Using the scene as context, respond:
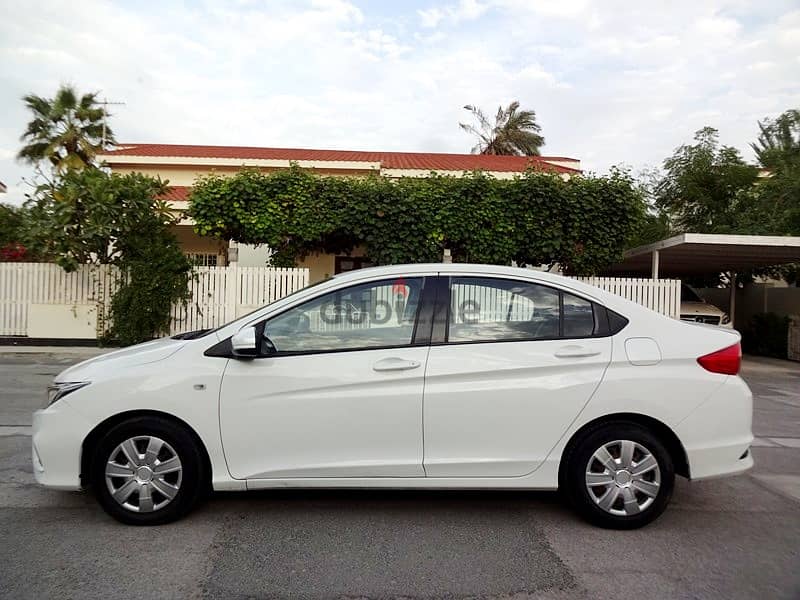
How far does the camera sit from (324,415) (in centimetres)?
373

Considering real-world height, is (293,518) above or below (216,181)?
below

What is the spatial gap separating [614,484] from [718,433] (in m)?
0.79

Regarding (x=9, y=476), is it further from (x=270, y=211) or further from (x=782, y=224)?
(x=782, y=224)

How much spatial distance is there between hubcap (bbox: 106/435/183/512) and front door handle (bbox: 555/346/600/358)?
2.58 m

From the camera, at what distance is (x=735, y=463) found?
389 cm

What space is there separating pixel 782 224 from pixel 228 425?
1658 centimetres

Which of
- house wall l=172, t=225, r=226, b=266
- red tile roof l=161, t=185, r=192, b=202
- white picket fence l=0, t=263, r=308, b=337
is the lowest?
white picket fence l=0, t=263, r=308, b=337

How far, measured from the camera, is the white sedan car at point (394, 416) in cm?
A: 371

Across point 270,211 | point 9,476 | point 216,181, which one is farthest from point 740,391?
point 216,181

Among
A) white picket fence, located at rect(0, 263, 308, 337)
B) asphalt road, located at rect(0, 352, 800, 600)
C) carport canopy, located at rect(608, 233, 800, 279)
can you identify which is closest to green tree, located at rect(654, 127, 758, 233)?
carport canopy, located at rect(608, 233, 800, 279)

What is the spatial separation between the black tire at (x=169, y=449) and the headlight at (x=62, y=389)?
358 mm

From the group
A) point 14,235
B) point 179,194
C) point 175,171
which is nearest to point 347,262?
point 179,194

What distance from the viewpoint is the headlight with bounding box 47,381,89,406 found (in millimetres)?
3738

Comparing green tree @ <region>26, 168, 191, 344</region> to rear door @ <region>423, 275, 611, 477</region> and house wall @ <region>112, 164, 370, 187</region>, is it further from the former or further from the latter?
rear door @ <region>423, 275, 611, 477</region>
